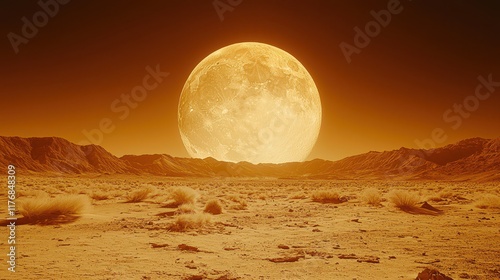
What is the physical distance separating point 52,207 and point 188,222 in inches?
201

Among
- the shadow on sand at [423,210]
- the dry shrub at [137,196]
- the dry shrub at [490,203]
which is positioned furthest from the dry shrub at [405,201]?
the dry shrub at [137,196]

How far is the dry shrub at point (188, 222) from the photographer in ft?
37.0

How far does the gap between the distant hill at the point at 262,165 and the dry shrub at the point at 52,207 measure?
7247 cm

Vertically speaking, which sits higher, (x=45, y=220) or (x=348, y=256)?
(x=45, y=220)

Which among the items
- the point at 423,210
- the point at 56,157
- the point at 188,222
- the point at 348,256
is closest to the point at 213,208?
the point at 188,222

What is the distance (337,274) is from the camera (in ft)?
22.4

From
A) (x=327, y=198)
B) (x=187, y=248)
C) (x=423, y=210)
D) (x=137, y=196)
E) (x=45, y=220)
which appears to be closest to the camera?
(x=187, y=248)

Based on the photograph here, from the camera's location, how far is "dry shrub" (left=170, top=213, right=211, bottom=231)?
11.3 m

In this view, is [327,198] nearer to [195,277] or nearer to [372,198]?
[372,198]

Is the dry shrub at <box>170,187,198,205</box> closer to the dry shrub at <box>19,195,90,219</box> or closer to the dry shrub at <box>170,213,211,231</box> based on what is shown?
the dry shrub at <box>19,195,90,219</box>

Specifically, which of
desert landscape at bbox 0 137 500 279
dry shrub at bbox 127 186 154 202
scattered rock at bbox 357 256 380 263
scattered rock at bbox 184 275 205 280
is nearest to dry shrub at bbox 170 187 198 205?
desert landscape at bbox 0 137 500 279

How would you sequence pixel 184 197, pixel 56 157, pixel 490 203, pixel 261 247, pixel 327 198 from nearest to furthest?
pixel 261 247, pixel 490 203, pixel 184 197, pixel 327 198, pixel 56 157

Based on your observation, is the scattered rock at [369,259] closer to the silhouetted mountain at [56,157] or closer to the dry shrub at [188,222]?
the dry shrub at [188,222]

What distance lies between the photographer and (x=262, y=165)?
11744 cm
